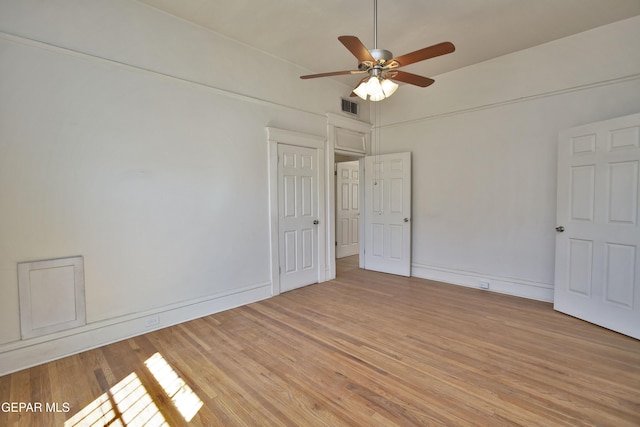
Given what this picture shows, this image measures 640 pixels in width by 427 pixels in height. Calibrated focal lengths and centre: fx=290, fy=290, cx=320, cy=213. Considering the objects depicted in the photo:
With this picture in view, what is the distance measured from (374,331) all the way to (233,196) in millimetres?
2256

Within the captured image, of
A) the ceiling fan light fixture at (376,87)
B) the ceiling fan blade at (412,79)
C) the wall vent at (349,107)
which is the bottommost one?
the ceiling fan light fixture at (376,87)

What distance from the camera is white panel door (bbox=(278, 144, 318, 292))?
4.13 meters

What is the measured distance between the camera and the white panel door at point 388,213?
4.96 meters

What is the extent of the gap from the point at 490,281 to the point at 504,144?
196 centimetres

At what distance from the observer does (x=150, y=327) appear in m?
2.97

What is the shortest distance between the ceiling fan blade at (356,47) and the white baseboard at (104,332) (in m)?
2.95

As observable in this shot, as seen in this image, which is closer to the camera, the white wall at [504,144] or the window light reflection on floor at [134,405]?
the window light reflection on floor at [134,405]

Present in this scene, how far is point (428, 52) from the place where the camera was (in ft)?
6.97

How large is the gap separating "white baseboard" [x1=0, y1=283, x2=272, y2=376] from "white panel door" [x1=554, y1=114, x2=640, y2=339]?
3914 mm

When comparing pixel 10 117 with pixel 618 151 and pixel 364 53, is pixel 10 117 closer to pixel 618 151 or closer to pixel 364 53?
pixel 364 53

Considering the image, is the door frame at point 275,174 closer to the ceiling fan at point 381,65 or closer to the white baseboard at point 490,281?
the ceiling fan at point 381,65

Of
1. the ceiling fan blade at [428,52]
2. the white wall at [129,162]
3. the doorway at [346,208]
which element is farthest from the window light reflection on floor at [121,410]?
the doorway at [346,208]

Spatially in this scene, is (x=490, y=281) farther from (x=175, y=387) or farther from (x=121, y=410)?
(x=121, y=410)

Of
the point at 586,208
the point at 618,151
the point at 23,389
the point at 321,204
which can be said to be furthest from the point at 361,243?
the point at 23,389
